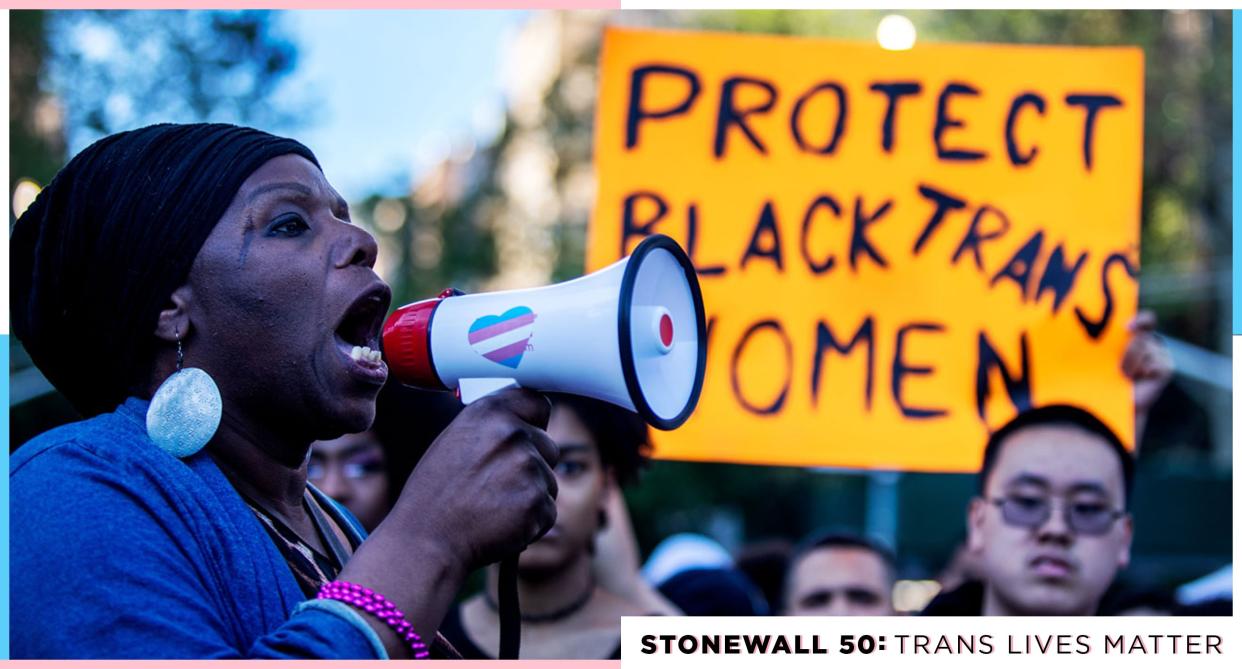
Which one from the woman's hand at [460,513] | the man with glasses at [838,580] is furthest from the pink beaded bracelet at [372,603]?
the man with glasses at [838,580]

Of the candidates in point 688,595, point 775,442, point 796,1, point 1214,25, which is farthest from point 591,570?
point 1214,25

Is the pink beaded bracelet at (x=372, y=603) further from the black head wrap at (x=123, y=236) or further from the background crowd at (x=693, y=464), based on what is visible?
the background crowd at (x=693, y=464)

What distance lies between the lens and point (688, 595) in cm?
416

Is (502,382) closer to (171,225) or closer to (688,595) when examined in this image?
(171,225)

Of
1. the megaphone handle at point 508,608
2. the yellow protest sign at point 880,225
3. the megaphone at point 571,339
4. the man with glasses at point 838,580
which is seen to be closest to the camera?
the megaphone at point 571,339

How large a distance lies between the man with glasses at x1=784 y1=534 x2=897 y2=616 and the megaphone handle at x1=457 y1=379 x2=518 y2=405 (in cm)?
254

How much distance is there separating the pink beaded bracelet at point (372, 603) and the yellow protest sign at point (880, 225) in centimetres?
183

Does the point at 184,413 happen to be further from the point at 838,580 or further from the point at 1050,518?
the point at 838,580

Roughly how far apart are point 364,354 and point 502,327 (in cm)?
18

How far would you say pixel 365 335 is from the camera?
5.89 ft

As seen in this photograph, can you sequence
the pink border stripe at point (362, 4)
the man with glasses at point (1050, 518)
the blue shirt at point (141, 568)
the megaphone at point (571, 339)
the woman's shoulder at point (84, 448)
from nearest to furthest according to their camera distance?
the blue shirt at point (141, 568) < the woman's shoulder at point (84, 448) < the megaphone at point (571, 339) < the pink border stripe at point (362, 4) < the man with glasses at point (1050, 518)

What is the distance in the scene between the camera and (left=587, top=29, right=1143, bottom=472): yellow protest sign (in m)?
3.33

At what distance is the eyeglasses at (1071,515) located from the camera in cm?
308

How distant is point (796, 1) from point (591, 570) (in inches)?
55.9
